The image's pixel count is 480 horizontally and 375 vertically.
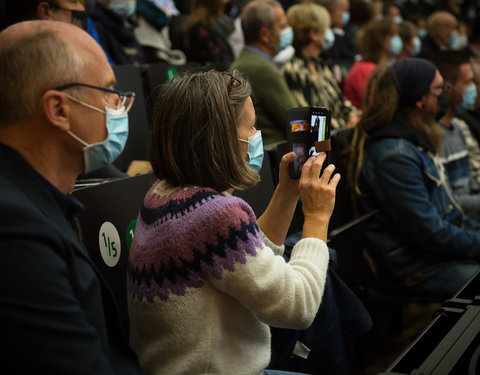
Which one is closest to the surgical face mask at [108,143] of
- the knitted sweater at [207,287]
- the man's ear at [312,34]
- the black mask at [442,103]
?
the knitted sweater at [207,287]

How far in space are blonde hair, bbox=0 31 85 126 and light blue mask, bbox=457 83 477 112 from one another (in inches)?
102

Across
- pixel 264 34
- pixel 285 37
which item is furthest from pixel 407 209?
pixel 285 37

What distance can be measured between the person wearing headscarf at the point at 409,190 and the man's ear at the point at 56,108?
160 cm

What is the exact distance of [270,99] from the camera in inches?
136

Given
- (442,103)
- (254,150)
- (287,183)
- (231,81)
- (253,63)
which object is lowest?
(253,63)

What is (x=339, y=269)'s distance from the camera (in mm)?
2260

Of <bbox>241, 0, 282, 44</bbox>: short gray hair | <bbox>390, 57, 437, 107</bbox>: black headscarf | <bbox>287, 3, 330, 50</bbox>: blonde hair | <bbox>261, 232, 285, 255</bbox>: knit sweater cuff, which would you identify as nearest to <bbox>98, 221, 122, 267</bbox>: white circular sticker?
<bbox>261, 232, 285, 255</bbox>: knit sweater cuff

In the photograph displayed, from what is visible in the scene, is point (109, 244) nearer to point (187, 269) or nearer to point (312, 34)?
point (187, 269)

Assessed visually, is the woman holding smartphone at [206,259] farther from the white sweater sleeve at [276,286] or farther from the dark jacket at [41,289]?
the dark jacket at [41,289]

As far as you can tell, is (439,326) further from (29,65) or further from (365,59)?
(365,59)

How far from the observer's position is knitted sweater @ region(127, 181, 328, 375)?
3.82 feet

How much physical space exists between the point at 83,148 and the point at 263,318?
540 millimetres

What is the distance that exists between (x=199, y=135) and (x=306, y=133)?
16.2 inches

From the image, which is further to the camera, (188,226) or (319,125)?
(319,125)
